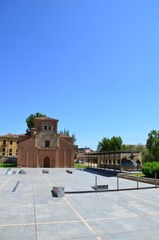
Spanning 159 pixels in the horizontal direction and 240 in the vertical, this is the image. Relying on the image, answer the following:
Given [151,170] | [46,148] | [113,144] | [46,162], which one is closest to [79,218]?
[151,170]

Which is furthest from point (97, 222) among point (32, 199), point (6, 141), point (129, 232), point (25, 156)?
point (6, 141)

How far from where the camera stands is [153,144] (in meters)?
62.6

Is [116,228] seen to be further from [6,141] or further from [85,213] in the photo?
[6,141]

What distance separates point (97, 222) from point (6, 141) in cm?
9015

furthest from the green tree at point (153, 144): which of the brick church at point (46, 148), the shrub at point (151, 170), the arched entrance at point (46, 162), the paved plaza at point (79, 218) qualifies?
the paved plaza at point (79, 218)

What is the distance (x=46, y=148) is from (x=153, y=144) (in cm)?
2692

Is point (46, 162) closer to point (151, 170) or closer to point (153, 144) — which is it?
point (153, 144)

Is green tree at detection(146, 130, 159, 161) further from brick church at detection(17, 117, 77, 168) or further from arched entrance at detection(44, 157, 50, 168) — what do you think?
arched entrance at detection(44, 157, 50, 168)

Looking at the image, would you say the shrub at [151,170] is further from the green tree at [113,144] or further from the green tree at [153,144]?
the green tree at [113,144]

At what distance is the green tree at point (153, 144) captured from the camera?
61688 mm

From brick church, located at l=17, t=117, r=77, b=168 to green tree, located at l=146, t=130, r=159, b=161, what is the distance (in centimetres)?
1977

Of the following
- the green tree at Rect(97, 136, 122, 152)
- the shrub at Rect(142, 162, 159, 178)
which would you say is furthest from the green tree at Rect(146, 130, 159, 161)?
the shrub at Rect(142, 162, 159, 178)

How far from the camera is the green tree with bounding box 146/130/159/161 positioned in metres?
61.7

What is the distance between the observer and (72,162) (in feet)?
208
